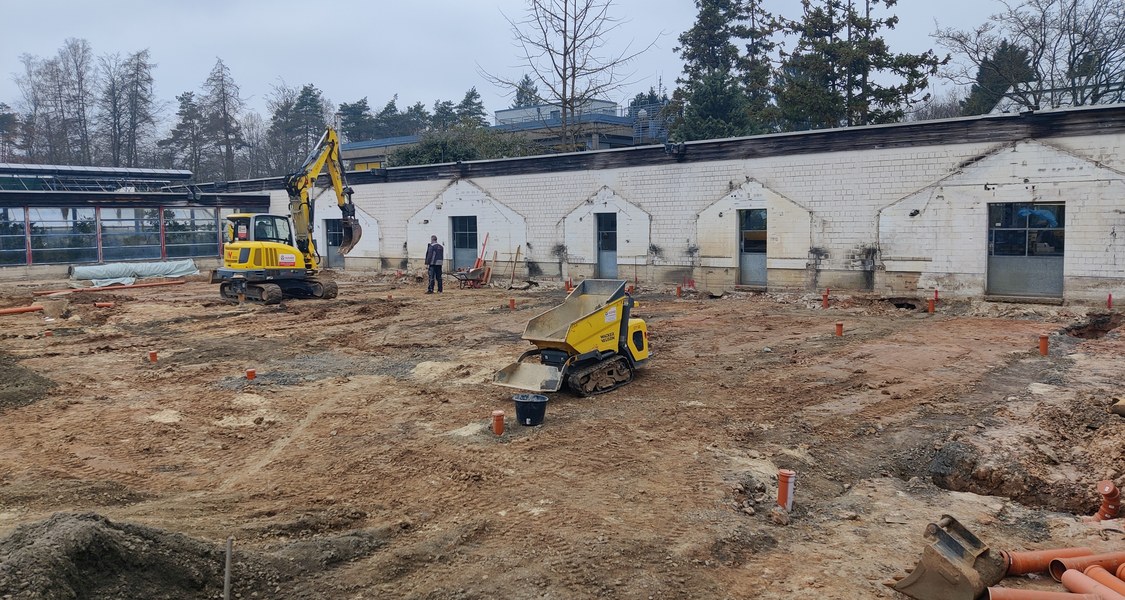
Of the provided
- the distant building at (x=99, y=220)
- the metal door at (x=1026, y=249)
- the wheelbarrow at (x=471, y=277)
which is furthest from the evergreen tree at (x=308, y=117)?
the metal door at (x=1026, y=249)

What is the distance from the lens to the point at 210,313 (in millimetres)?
18438

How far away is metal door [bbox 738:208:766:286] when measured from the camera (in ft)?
69.4

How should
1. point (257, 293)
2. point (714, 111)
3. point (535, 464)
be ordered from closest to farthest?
point (535, 464) < point (257, 293) < point (714, 111)

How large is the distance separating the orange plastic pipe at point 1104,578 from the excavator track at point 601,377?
19.1 ft

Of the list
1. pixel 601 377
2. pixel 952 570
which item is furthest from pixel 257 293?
pixel 952 570

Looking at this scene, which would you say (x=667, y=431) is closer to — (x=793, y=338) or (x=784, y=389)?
(x=784, y=389)

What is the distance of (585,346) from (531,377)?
0.80 metres

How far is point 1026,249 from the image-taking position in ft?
56.7

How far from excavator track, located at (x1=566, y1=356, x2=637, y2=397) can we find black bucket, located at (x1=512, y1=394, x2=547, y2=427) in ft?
3.65

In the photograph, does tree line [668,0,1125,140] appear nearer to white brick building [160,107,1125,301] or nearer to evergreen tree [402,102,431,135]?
white brick building [160,107,1125,301]

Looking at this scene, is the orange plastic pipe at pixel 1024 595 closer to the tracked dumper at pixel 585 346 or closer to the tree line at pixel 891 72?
the tracked dumper at pixel 585 346

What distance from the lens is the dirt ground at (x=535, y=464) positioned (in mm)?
4902

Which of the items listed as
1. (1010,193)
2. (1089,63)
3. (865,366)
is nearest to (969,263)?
(1010,193)

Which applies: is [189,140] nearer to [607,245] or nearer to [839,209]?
[607,245]
